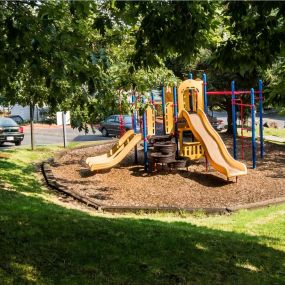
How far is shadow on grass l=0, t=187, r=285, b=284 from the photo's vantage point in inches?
188

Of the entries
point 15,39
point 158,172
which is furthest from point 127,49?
point 15,39

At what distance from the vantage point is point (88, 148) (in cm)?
2092

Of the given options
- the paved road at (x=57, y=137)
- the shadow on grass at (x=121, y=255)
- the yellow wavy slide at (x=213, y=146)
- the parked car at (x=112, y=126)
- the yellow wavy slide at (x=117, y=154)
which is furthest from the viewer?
the parked car at (x=112, y=126)

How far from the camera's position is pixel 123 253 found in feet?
18.0

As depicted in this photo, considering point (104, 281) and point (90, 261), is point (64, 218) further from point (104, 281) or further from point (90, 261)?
point (104, 281)

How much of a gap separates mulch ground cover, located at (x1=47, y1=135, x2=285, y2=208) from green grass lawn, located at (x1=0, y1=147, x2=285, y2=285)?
315 centimetres

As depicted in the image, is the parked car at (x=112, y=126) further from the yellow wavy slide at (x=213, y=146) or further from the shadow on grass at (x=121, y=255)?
the shadow on grass at (x=121, y=255)

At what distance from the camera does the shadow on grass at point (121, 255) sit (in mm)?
4766

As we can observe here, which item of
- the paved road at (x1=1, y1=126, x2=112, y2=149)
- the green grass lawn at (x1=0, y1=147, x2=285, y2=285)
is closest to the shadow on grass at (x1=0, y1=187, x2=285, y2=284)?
the green grass lawn at (x1=0, y1=147, x2=285, y2=285)

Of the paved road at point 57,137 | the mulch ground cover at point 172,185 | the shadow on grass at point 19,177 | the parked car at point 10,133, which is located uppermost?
the parked car at point 10,133

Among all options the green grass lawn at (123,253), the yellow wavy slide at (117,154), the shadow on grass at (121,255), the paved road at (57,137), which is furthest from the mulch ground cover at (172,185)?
the paved road at (57,137)

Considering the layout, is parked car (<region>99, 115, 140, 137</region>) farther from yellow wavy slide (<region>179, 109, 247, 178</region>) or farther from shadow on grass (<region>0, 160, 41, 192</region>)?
yellow wavy slide (<region>179, 109, 247, 178</region>)

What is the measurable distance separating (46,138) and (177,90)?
16.3 metres

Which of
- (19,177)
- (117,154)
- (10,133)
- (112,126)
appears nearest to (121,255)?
(19,177)
